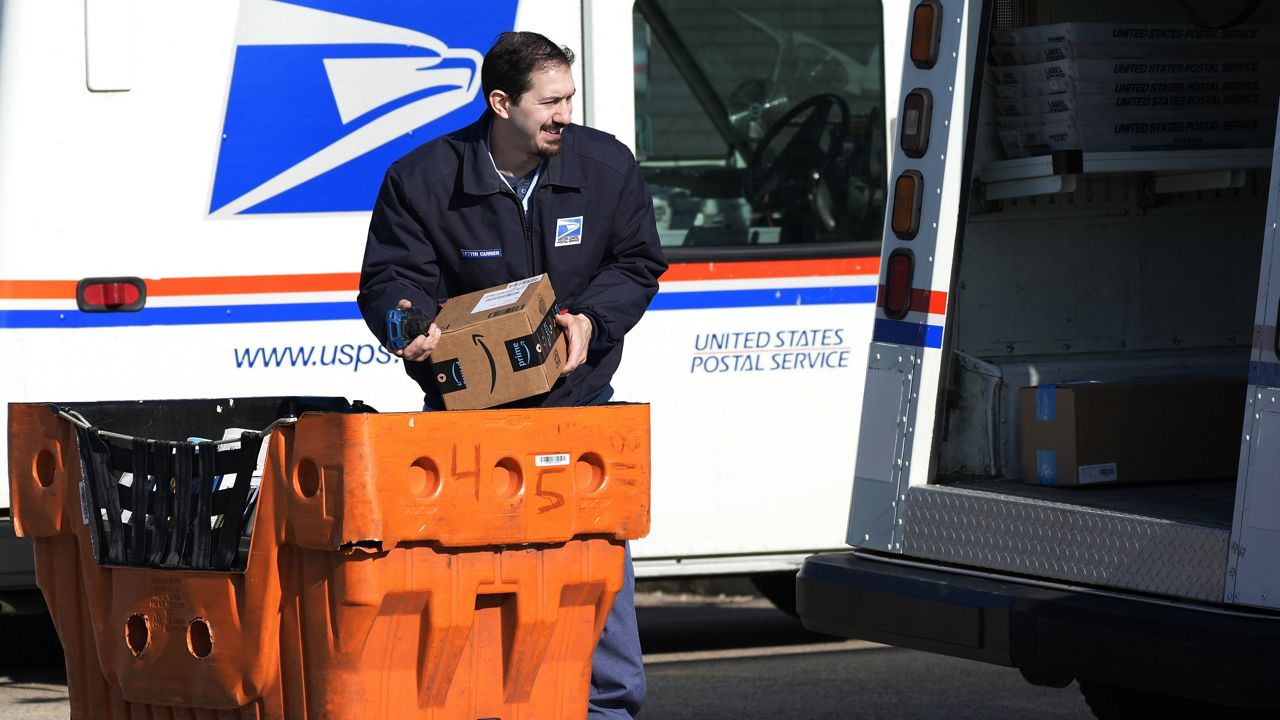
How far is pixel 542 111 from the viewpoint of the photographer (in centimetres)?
418

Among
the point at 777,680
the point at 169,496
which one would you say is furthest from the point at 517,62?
the point at 777,680

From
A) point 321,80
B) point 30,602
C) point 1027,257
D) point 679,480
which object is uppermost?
point 321,80

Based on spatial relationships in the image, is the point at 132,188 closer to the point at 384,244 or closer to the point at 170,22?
the point at 170,22

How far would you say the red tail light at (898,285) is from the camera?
16.4 feet

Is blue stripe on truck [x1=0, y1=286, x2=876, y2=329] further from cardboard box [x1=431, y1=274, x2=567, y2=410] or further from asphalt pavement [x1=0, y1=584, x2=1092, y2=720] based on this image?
cardboard box [x1=431, y1=274, x2=567, y2=410]

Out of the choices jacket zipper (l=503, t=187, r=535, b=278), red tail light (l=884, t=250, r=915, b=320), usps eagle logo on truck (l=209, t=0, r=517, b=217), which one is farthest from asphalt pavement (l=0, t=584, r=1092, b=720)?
jacket zipper (l=503, t=187, r=535, b=278)

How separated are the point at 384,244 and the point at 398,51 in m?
2.20

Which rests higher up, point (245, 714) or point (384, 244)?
point (384, 244)

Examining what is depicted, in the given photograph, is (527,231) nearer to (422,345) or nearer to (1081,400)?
(422,345)

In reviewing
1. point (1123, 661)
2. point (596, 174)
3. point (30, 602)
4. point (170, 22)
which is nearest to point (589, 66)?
point (170, 22)

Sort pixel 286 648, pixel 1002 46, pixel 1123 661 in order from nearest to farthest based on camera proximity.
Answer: pixel 286 648
pixel 1123 661
pixel 1002 46

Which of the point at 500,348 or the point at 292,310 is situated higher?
the point at 500,348

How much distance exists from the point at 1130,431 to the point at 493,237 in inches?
80.8

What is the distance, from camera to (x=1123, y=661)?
4102 millimetres
